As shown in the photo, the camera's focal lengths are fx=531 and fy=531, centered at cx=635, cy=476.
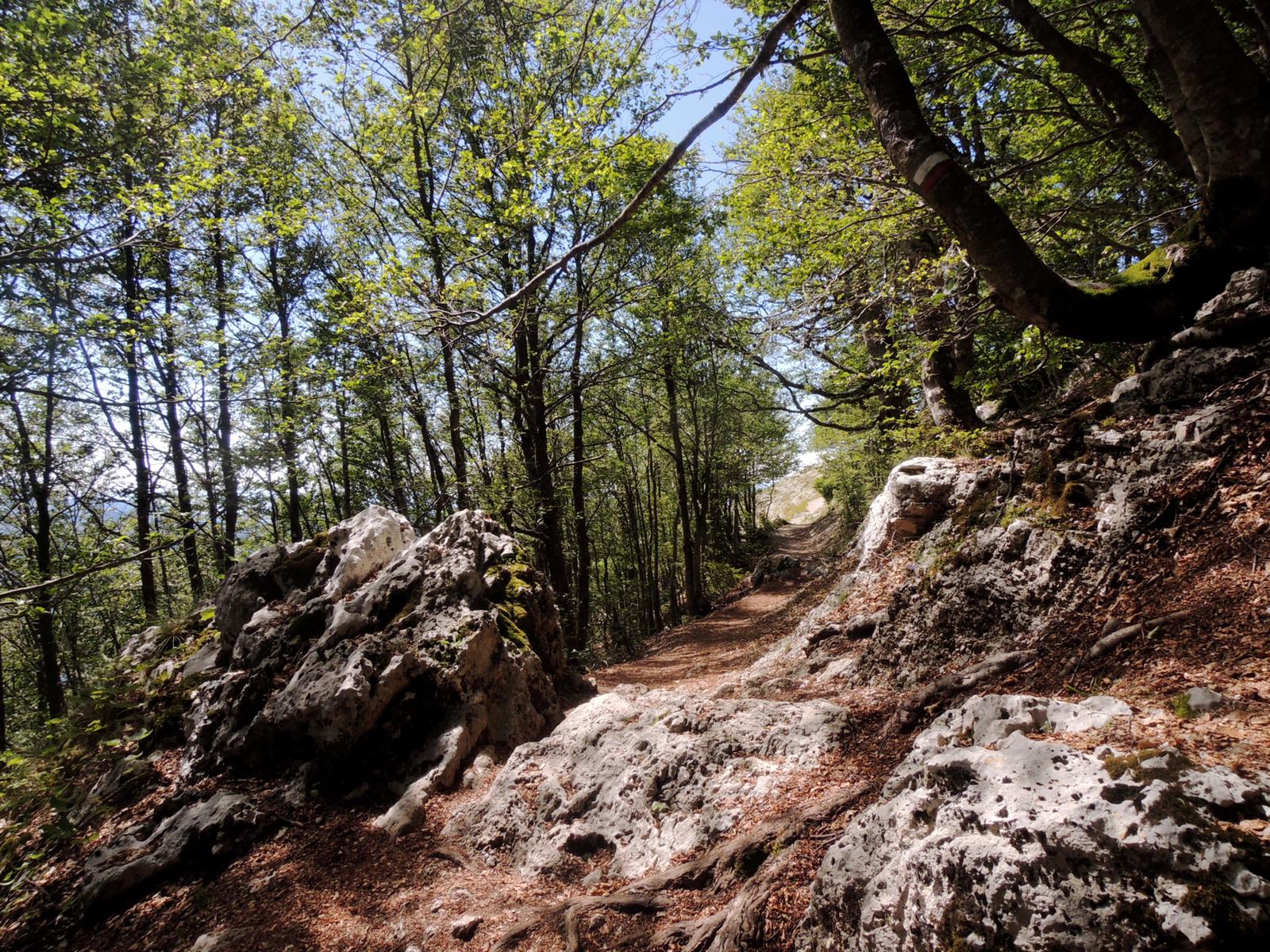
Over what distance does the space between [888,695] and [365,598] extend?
601 centimetres

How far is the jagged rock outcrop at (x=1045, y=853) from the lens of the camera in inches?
55.0

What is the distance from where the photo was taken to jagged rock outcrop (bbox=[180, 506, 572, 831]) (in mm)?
5707

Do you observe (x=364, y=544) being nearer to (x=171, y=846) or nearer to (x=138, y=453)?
(x=171, y=846)

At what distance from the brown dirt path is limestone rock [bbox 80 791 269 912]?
4681mm

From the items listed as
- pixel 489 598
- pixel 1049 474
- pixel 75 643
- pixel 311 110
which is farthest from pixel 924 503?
pixel 75 643

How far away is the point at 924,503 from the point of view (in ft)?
20.3

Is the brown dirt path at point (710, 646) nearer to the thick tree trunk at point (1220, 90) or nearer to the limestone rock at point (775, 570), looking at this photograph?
the limestone rock at point (775, 570)

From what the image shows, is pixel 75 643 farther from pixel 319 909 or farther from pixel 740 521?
pixel 740 521

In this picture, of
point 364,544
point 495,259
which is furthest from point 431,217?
point 364,544

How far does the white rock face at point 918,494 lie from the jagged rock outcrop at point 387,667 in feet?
15.4

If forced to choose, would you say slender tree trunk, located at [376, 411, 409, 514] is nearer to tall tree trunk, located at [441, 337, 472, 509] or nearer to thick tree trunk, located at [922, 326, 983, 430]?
tall tree trunk, located at [441, 337, 472, 509]

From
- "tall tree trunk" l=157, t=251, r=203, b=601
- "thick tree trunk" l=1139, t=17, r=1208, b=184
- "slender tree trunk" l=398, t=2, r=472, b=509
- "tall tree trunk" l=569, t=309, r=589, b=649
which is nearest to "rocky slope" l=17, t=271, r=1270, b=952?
"thick tree trunk" l=1139, t=17, r=1208, b=184

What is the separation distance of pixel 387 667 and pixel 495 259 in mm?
9155

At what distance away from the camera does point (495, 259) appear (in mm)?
11828
